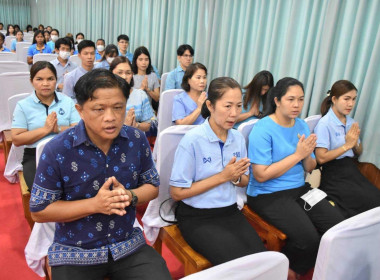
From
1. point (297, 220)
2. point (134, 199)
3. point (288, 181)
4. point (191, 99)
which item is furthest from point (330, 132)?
point (134, 199)

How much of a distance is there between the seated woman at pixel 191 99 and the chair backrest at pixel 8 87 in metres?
1.38

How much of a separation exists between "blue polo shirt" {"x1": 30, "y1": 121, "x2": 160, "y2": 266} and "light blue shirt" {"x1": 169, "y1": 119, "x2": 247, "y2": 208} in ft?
1.05

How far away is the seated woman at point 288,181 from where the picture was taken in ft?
6.04

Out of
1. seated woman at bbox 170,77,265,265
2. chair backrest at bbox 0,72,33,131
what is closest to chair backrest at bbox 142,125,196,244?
seated woman at bbox 170,77,265,265

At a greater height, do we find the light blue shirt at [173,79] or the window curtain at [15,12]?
the window curtain at [15,12]

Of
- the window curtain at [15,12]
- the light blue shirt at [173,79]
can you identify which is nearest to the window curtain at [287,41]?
the light blue shirt at [173,79]

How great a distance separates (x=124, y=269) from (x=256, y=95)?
2.07 m

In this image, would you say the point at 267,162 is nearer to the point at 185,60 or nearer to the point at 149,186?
the point at 149,186

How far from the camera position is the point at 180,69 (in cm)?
385

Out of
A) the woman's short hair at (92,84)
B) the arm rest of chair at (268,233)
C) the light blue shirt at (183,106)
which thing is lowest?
the arm rest of chair at (268,233)

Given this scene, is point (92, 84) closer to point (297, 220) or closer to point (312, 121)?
point (297, 220)

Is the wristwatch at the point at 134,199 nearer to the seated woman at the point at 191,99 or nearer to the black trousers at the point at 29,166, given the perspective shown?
the black trousers at the point at 29,166

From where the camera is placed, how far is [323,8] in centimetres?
272

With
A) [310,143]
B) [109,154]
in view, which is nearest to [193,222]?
[109,154]
